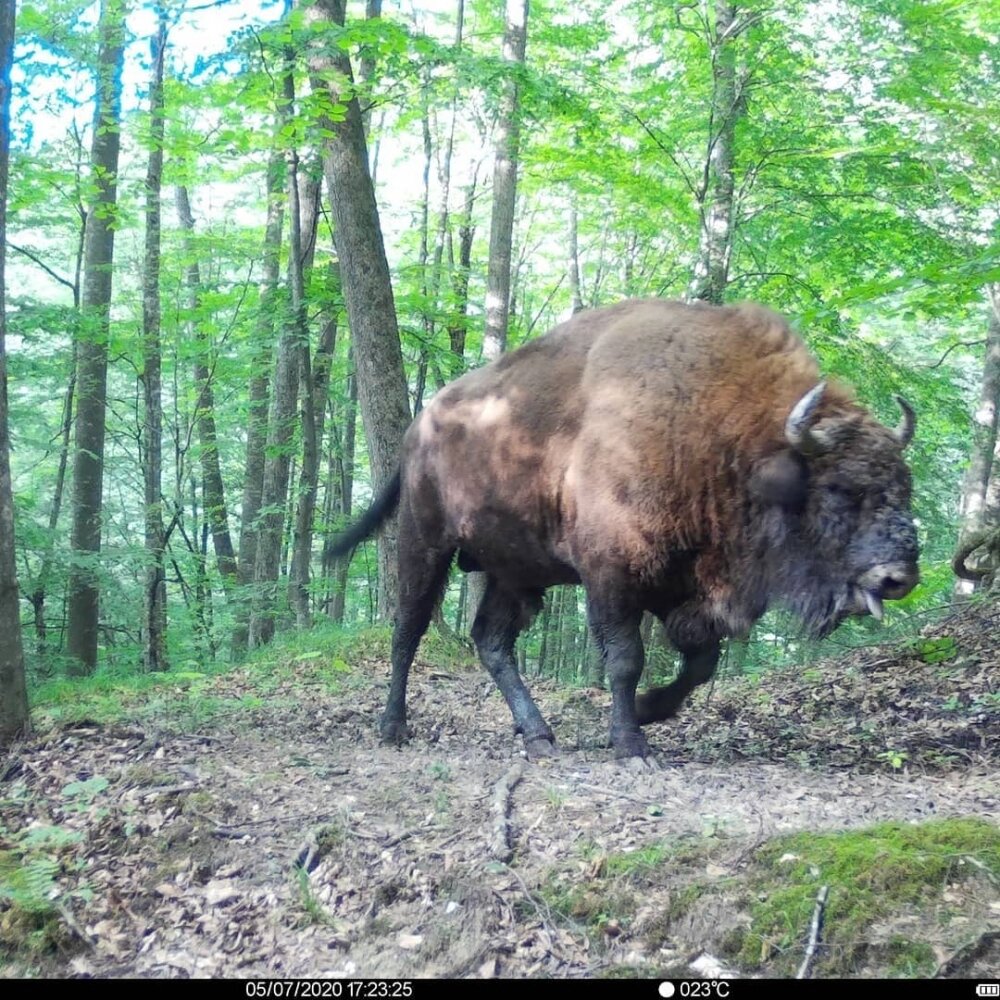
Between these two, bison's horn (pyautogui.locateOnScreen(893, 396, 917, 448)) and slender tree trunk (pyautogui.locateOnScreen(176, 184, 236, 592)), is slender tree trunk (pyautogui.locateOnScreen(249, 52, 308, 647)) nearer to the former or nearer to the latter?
slender tree trunk (pyautogui.locateOnScreen(176, 184, 236, 592))

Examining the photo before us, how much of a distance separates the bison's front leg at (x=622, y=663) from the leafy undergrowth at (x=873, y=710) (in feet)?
2.05

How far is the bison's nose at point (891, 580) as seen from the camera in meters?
4.58

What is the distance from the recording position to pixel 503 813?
168 inches

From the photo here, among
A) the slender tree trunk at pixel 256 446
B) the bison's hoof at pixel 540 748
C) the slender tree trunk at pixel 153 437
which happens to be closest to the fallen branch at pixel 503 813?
the bison's hoof at pixel 540 748

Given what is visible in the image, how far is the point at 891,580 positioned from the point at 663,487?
131 centimetres

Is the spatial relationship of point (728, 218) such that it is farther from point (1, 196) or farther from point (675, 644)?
point (1, 196)

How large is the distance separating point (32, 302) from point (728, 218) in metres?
8.92

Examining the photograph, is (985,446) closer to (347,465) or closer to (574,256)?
(574,256)

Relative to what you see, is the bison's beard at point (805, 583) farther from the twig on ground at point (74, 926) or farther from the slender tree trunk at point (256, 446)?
the slender tree trunk at point (256, 446)

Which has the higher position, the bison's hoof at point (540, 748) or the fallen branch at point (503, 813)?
the fallen branch at point (503, 813)

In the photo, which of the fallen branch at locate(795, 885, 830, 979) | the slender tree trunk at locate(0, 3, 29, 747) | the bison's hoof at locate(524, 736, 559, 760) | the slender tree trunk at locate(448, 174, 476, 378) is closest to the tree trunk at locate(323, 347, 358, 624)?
the slender tree trunk at locate(448, 174, 476, 378)

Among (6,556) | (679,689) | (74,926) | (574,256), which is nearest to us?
(74,926)

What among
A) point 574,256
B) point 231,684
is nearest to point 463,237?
point 574,256

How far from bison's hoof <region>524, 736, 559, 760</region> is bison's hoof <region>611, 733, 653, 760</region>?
0.51 m
